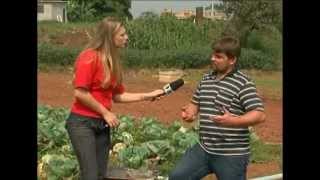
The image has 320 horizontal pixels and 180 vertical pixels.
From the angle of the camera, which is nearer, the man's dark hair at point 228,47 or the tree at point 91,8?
the man's dark hair at point 228,47

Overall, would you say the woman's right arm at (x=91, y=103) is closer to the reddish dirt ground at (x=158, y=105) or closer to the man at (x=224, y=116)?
the man at (x=224, y=116)

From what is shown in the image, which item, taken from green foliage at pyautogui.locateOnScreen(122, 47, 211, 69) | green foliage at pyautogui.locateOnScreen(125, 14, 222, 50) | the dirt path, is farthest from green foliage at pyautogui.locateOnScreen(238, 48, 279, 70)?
the dirt path

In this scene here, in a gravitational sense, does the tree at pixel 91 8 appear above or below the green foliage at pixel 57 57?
above

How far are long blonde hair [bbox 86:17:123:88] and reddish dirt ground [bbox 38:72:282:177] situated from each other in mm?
2869

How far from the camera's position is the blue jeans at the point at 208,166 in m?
4.48

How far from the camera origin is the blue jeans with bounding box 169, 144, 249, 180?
4.48 m

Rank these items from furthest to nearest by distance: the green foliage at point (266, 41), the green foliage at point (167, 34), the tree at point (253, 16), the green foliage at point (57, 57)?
1. the green foliage at point (266, 41)
2. the tree at point (253, 16)
3. the green foliage at point (167, 34)
4. the green foliage at point (57, 57)

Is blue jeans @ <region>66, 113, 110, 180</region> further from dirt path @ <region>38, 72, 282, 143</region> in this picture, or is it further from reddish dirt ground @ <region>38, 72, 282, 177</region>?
dirt path @ <region>38, 72, 282, 143</region>

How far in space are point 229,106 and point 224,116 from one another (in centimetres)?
13

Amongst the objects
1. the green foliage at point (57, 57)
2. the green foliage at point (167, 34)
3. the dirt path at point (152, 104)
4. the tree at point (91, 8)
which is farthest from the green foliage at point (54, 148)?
the tree at point (91, 8)

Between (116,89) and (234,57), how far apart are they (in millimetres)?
1026

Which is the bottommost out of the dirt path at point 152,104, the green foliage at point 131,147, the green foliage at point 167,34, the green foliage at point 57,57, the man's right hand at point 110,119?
the dirt path at point 152,104
